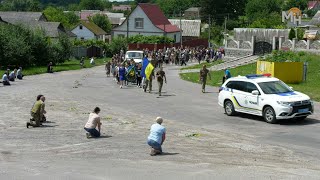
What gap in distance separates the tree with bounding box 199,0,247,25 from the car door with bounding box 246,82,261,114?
111m

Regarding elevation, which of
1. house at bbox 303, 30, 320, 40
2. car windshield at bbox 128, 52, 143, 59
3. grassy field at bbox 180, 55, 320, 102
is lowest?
grassy field at bbox 180, 55, 320, 102

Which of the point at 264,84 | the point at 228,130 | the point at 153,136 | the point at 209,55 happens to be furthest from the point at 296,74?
the point at 209,55

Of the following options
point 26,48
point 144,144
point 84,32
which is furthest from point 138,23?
point 144,144

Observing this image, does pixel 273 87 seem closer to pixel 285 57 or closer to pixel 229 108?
pixel 229 108

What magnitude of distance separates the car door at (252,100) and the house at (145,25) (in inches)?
2516

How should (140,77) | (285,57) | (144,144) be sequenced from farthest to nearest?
(285,57)
(140,77)
(144,144)

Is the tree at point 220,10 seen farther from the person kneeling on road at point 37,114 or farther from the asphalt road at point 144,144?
the person kneeling on road at point 37,114

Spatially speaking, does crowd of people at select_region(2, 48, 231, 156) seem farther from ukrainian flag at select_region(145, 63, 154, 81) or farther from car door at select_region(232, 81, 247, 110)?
car door at select_region(232, 81, 247, 110)

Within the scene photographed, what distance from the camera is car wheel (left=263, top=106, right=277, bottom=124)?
2100cm

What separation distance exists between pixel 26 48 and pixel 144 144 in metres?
35.5

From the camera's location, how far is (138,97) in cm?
2998

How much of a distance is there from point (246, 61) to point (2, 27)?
21934 millimetres

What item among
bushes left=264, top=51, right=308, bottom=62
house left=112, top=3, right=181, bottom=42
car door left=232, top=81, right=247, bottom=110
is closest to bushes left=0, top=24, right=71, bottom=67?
bushes left=264, top=51, right=308, bottom=62

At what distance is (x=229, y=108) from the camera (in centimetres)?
2334
